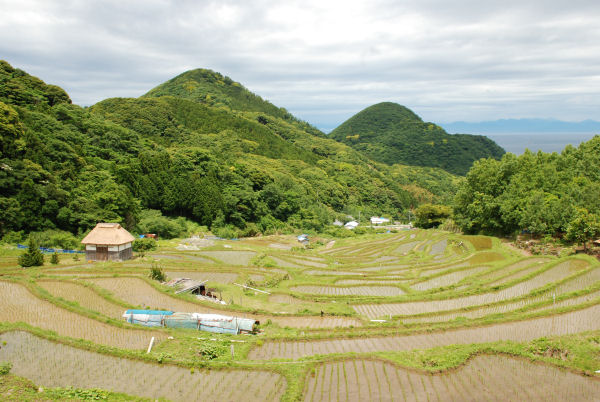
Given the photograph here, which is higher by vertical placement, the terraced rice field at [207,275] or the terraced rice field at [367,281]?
the terraced rice field at [207,275]

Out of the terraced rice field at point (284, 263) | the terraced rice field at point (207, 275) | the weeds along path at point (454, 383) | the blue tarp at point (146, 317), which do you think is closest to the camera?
the weeds along path at point (454, 383)

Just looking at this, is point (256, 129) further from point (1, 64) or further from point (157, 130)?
point (1, 64)

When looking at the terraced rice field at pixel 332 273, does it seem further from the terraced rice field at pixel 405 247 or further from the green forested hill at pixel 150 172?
the green forested hill at pixel 150 172

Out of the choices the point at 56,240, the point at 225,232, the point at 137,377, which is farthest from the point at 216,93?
the point at 137,377

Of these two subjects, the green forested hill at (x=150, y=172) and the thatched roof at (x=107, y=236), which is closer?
the thatched roof at (x=107, y=236)

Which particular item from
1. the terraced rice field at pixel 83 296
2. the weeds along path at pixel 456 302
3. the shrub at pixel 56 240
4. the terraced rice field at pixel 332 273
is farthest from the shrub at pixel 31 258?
the weeds along path at pixel 456 302

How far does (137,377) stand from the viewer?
10844 mm

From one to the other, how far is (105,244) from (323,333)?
19668mm

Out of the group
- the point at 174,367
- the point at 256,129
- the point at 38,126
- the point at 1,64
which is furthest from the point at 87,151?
the point at 256,129

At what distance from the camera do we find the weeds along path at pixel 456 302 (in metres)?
18.1

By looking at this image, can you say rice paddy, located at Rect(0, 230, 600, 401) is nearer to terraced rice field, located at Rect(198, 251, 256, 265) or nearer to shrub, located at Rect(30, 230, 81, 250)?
terraced rice field, located at Rect(198, 251, 256, 265)

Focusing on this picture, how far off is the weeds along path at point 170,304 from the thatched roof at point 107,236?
23.2 feet

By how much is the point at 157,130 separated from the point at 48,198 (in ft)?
161

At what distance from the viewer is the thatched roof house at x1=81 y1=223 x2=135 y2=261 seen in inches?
1091
